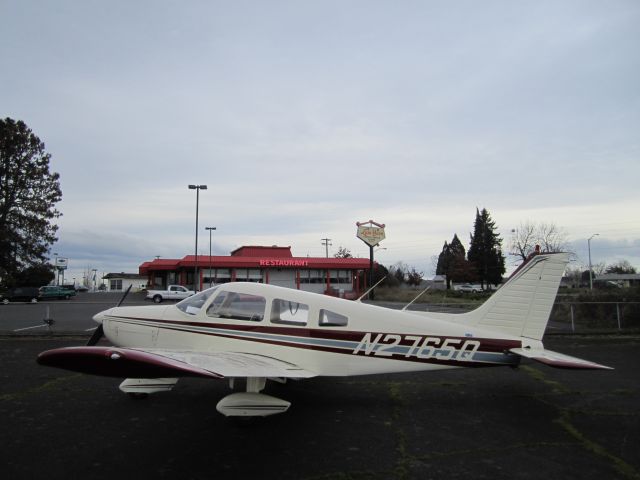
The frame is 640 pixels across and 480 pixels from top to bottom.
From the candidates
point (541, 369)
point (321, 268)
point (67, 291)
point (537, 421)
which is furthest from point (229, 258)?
point (537, 421)

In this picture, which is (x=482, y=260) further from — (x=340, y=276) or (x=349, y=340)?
(x=349, y=340)

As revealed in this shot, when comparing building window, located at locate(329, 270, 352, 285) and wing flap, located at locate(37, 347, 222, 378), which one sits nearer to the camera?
wing flap, located at locate(37, 347, 222, 378)

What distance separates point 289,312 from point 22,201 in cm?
4754

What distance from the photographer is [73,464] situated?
436cm

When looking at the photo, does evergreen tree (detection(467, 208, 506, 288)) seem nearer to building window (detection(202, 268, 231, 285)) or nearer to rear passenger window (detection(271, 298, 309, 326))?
building window (detection(202, 268, 231, 285))

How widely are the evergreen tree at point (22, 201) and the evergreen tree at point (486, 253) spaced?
2424 inches

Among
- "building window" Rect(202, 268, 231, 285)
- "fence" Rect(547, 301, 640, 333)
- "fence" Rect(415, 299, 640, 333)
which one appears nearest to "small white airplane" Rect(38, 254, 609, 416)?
"fence" Rect(415, 299, 640, 333)

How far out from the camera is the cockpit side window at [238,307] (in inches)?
255

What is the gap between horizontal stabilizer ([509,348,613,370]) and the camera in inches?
221

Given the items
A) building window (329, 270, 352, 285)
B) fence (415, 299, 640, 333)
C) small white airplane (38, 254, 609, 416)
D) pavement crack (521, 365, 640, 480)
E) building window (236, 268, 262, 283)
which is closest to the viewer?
pavement crack (521, 365, 640, 480)

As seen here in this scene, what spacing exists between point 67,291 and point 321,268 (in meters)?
28.0

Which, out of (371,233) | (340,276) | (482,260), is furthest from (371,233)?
(482,260)

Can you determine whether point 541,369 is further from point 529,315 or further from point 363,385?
point 363,385

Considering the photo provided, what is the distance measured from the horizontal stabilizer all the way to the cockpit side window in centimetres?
384
